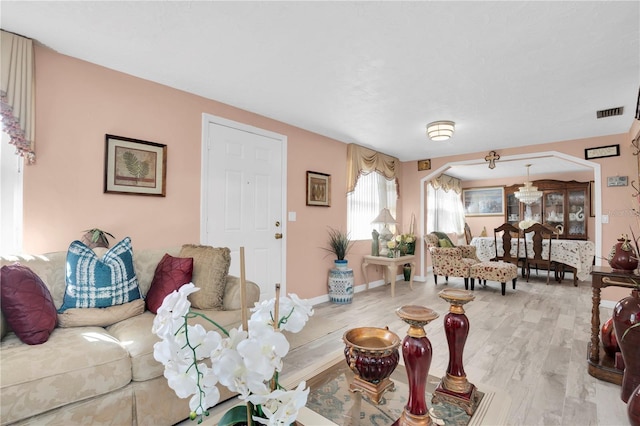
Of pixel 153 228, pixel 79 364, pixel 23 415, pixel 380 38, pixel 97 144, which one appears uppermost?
pixel 380 38

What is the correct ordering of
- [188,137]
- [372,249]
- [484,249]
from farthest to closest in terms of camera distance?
[484,249], [372,249], [188,137]

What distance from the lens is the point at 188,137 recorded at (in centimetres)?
288

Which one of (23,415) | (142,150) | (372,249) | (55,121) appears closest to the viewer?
(23,415)

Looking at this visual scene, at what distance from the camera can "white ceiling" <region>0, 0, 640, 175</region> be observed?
175 centimetres

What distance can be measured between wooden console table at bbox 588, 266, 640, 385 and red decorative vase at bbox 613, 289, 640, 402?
0.16 metres

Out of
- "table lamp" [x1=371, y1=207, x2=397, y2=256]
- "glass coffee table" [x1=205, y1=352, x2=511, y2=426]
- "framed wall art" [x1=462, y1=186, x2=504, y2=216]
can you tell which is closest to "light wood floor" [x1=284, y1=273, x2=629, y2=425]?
"glass coffee table" [x1=205, y1=352, x2=511, y2=426]

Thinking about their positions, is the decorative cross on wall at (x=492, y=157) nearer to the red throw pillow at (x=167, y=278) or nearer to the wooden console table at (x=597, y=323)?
the wooden console table at (x=597, y=323)

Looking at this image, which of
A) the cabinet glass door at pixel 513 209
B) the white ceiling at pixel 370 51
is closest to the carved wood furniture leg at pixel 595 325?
the white ceiling at pixel 370 51

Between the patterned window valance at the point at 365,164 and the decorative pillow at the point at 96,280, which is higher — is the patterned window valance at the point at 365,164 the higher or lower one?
the higher one

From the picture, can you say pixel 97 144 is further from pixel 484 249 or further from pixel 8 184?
pixel 484 249

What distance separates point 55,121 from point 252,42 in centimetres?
153

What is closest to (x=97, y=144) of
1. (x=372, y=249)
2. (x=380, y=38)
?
(x=380, y=38)

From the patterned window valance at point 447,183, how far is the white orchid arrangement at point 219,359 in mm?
6416

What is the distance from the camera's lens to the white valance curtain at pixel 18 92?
191 cm
